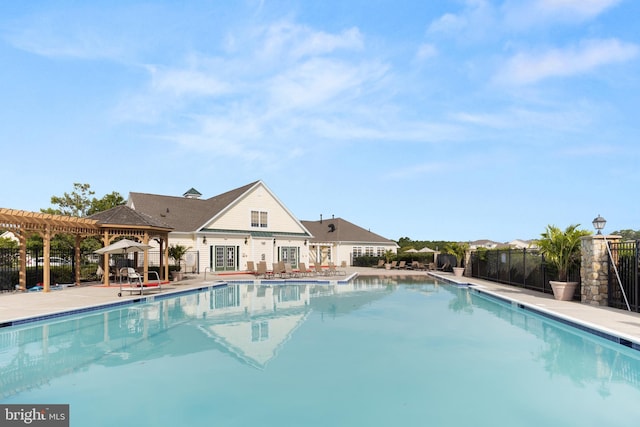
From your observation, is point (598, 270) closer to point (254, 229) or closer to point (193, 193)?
point (254, 229)

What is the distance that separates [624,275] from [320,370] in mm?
9702

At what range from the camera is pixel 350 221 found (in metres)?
43.5

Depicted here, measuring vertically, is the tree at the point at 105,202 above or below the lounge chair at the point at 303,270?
above

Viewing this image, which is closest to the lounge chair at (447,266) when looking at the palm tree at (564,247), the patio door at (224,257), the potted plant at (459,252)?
the potted plant at (459,252)

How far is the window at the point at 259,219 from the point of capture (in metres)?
29.4

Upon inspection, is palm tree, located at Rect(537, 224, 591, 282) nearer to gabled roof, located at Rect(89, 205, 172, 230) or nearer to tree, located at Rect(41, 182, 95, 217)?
gabled roof, located at Rect(89, 205, 172, 230)

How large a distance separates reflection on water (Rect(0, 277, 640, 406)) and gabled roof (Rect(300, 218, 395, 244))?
81.2ft

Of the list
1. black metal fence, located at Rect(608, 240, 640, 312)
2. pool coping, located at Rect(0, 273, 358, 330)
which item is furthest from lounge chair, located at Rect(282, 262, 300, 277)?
black metal fence, located at Rect(608, 240, 640, 312)

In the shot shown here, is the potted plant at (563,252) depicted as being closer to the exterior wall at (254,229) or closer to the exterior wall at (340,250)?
the exterior wall at (254,229)

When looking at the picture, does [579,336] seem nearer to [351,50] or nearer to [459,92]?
[459,92]

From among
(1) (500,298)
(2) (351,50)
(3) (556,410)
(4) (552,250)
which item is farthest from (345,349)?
(2) (351,50)

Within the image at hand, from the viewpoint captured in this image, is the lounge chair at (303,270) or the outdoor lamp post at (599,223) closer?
the outdoor lamp post at (599,223)

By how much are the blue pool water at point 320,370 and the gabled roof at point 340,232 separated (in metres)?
28.3
